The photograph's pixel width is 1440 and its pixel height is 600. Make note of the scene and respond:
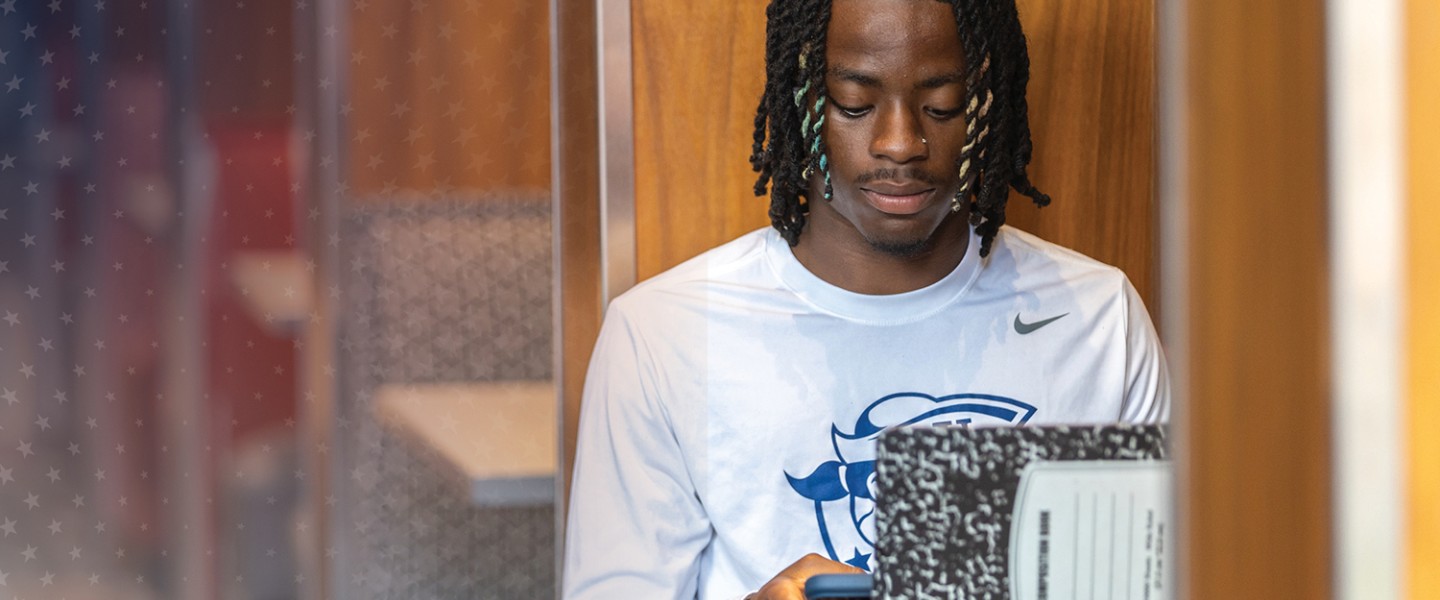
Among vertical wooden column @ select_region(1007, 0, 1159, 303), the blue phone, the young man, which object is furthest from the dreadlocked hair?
the blue phone

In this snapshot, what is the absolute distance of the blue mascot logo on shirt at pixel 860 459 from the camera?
3.41ft

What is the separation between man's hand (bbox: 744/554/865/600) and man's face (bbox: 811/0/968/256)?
32 cm

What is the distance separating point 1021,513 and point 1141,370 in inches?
27.7

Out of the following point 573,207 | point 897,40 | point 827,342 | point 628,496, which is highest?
point 897,40

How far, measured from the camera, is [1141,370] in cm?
108

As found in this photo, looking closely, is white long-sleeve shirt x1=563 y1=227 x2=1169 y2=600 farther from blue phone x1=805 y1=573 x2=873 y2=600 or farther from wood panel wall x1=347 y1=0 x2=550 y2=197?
blue phone x1=805 y1=573 x2=873 y2=600

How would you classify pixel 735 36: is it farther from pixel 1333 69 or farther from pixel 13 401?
pixel 1333 69

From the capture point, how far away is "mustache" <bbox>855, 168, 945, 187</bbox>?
3.25 ft

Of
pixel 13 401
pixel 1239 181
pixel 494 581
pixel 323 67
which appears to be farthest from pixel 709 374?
pixel 1239 181

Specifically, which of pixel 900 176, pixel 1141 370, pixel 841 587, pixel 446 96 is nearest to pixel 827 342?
pixel 900 176

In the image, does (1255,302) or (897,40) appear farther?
(897,40)

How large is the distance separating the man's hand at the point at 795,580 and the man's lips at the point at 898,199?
312mm

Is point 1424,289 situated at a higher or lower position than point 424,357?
higher

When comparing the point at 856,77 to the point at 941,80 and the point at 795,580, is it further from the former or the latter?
the point at 795,580
